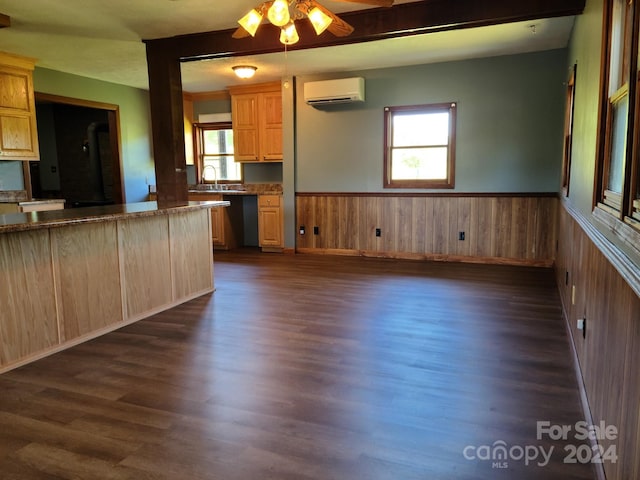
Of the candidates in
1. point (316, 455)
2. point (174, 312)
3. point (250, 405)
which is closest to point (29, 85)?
point (174, 312)

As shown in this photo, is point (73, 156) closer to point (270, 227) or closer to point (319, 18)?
point (270, 227)

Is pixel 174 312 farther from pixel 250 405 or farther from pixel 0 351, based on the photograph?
pixel 250 405

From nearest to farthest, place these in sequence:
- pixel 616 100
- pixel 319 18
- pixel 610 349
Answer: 1. pixel 610 349
2. pixel 616 100
3. pixel 319 18

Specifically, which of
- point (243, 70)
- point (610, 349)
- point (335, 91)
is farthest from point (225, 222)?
point (610, 349)

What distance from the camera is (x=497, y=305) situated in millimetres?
3857

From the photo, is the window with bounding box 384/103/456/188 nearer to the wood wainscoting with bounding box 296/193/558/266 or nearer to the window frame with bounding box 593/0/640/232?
the wood wainscoting with bounding box 296/193/558/266

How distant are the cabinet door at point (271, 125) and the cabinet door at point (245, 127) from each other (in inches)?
4.5

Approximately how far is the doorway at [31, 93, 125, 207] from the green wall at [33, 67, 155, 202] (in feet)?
5.81

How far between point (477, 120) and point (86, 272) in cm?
473

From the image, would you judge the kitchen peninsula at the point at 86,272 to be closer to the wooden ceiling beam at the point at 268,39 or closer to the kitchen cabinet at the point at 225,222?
the wooden ceiling beam at the point at 268,39

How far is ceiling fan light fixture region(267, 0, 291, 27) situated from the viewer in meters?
2.79

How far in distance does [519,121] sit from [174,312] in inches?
178

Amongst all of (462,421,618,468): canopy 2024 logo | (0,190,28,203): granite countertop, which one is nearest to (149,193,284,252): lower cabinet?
(0,190,28,203): granite countertop

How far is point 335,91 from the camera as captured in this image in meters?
6.05
